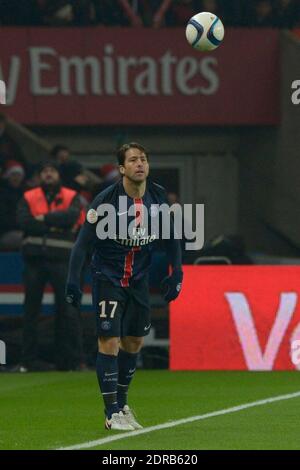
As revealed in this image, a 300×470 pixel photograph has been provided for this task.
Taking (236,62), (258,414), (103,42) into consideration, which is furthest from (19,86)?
(258,414)

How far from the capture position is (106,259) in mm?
10383

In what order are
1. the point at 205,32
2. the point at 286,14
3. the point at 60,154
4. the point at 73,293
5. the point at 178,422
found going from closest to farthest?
the point at 73,293 → the point at 178,422 → the point at 205,32 → the point at 60,154 → the point at 286,14

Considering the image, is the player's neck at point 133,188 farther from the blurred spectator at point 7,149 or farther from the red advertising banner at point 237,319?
the blurred spectator at point 7,149

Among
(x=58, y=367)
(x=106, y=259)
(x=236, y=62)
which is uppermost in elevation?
(x=236, y=62)

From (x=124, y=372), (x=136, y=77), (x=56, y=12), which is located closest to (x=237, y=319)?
(x=124, y=372)

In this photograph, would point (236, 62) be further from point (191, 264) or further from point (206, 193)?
point (191, 264)

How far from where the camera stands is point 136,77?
69.4 feet

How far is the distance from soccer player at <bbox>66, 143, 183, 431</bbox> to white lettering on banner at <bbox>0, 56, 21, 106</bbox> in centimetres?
1046

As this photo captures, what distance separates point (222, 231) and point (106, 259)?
12.4 metres

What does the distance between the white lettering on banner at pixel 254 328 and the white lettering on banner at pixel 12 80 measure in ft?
20.0

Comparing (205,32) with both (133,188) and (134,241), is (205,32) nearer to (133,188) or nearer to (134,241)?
(133,188)

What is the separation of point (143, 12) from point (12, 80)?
2194mm

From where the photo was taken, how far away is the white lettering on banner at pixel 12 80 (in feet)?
67.9

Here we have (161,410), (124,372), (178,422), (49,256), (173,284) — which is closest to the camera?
(173,284)
